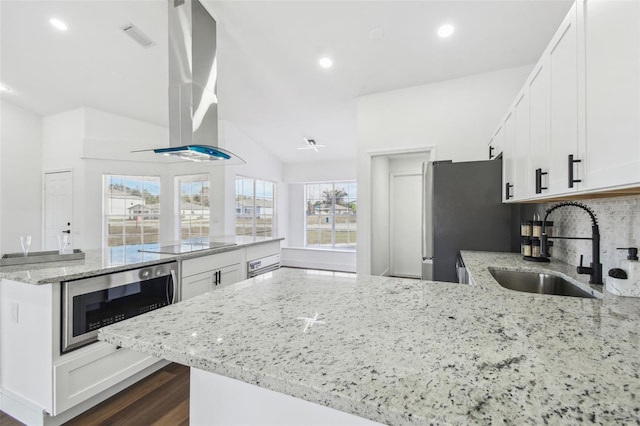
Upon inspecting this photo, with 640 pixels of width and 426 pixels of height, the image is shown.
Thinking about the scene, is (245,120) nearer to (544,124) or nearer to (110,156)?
(110,156)

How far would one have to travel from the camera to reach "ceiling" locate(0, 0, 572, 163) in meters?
2.60

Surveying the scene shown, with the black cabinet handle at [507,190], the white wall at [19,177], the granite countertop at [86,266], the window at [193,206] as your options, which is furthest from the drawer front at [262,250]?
the white wall at [19,177]

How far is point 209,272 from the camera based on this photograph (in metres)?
2.54

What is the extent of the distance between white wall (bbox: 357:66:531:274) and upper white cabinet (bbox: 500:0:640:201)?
6.19 feet

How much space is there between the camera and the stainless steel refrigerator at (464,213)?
2.52 meters

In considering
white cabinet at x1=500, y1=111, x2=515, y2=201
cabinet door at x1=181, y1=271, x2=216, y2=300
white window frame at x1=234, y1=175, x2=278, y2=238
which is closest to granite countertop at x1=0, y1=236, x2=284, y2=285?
cabinet door at x1=181, y1=271, x2=216, y2=300

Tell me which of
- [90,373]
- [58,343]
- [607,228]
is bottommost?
[90,373]

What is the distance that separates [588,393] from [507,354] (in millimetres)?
149

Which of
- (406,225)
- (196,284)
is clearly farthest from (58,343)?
(406,225)

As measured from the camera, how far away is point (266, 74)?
3.64 meters

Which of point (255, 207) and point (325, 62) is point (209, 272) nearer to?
point (325, 62)

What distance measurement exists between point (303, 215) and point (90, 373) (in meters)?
5.36

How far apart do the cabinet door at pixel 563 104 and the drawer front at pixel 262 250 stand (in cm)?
262

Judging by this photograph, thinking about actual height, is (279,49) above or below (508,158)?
above
